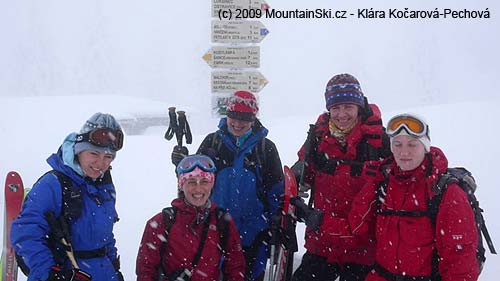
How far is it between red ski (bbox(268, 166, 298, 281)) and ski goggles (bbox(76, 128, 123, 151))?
5.04 feet

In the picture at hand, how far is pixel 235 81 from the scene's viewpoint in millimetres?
6809

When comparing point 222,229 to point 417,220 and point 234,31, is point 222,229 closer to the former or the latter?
point 417,220

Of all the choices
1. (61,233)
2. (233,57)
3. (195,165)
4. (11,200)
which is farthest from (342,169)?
(11,200)

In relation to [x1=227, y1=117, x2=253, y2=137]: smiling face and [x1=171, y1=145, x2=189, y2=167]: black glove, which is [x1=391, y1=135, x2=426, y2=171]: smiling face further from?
[x1=171, y1=145, x2=189, y2=167]: black glove

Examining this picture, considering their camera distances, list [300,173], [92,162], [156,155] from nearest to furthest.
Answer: [92,162]
[300,173]
[156,155]

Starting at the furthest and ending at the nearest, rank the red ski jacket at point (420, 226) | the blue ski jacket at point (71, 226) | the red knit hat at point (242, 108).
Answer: the red knit hat at point (242, 108), the blue ski jacket at point (71, 226), the red ski jacket at point (420, 226)

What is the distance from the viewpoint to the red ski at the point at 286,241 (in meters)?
4.25

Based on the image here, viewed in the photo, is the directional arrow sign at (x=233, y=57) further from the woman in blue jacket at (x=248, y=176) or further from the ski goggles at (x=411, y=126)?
the ski goggles at (x=411, y=126)

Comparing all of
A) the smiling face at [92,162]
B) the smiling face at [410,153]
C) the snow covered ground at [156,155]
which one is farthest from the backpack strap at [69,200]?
the snow covered ground at [156,155]

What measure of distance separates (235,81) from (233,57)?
0.35m

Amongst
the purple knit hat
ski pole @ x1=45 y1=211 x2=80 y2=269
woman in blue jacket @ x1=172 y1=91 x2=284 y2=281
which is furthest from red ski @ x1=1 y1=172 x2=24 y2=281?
the purple knit hat

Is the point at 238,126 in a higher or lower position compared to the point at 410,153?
higher

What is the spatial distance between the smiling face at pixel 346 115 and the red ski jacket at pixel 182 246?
1.35 m

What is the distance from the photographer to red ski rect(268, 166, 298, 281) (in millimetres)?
4246
